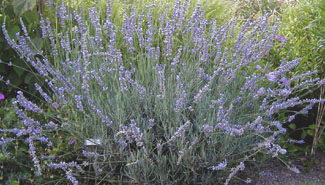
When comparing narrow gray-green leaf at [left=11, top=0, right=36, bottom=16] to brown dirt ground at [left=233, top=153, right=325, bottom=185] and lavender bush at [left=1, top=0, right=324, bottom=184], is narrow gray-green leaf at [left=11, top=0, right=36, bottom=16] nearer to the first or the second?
lavender bush at [left=1, top=0, right=324, bottom=184]

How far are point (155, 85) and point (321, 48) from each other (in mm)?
1840

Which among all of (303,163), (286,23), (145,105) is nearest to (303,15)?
(286,23)

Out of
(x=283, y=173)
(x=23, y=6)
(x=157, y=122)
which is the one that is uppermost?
(x=23, y=6)

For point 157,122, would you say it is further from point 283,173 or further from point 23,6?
point 23,6

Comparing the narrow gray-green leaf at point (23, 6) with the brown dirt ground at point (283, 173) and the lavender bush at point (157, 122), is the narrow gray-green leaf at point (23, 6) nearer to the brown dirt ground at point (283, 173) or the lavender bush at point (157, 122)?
the lavender bush at point (157, 122)

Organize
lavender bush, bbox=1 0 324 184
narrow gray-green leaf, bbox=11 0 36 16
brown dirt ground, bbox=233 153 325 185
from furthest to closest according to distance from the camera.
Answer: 1. narrow gray-green leaf, bbox=11 0 36 16
2. brown dirt ground, bbox=233 153 325 185
3. lavender bush, bbox=1 0 324 184

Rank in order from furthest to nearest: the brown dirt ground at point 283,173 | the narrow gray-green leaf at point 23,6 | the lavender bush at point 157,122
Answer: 1. the narrow gray-green leaf at point 23,6
2. the brown dirt ground at point 283,173
3. the lavender bush at point 157,122

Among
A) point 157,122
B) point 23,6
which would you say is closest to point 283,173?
point 157,122

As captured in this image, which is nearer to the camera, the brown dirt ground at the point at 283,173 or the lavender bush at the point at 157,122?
the lavender bush at the point at 157,122

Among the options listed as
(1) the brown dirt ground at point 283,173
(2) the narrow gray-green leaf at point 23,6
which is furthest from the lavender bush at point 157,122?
(2) the narrow gray-green leaf at point 23,6

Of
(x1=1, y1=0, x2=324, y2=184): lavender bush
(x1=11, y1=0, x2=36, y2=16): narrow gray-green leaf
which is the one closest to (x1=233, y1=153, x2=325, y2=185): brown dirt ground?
(x1=1, y1=0, x2=324, y2=184): lavender bush

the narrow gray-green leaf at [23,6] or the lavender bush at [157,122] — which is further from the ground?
the narrow gray-green leaf at [23,6]

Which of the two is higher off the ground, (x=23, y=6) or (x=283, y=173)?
(x=23, y=6)

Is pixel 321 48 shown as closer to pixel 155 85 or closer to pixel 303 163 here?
pixel 303 163
